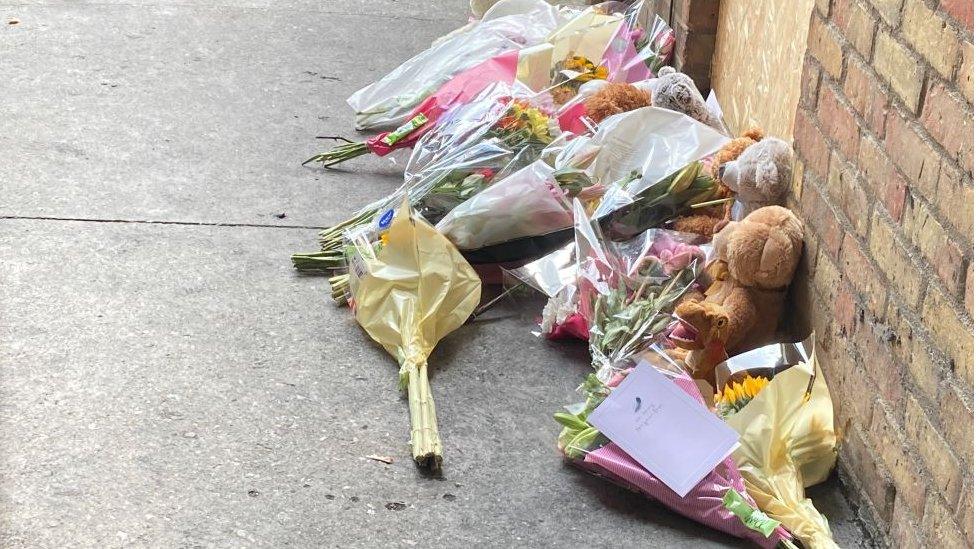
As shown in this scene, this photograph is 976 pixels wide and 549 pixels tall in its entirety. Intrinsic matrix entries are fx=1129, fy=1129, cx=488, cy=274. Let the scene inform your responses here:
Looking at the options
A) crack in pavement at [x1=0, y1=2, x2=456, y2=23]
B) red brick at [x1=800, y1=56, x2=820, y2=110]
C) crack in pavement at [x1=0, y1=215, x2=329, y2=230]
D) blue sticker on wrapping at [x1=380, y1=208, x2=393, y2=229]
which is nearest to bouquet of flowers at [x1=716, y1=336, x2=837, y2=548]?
red brick at [x1=800, y1=56, x2=820, y2=110]

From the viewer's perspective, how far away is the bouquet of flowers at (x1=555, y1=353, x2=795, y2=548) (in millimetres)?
2391

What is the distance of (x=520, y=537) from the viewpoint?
2436 mm

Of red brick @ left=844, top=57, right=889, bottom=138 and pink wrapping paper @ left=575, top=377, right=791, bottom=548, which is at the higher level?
red brick @ left=844, top=57, right=889, bottom=138

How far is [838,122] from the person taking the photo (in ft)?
8.75

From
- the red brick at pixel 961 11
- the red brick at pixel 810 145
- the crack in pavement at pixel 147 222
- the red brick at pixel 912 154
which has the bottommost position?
the crack in pavement at pixel 147 222

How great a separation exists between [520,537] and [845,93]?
1.27 metres

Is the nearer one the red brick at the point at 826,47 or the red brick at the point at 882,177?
the red brick at the point at 882,177

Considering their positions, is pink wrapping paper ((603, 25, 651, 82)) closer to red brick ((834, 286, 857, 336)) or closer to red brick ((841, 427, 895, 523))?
red brick ((834, 286, 857, 336))

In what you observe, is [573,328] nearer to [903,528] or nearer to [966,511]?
[903,528]

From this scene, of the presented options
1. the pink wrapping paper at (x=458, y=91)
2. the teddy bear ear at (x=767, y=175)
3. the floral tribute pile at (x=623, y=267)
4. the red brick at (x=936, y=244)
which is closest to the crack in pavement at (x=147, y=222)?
the floral tribute pile at (x=623, y=267)

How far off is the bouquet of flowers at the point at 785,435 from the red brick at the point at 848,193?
0.31 metres

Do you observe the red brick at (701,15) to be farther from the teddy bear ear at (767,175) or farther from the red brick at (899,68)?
the red brick at (899,68)

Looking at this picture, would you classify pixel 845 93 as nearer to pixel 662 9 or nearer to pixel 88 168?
pixel 662 9

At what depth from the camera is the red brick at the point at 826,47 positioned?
2684mm
